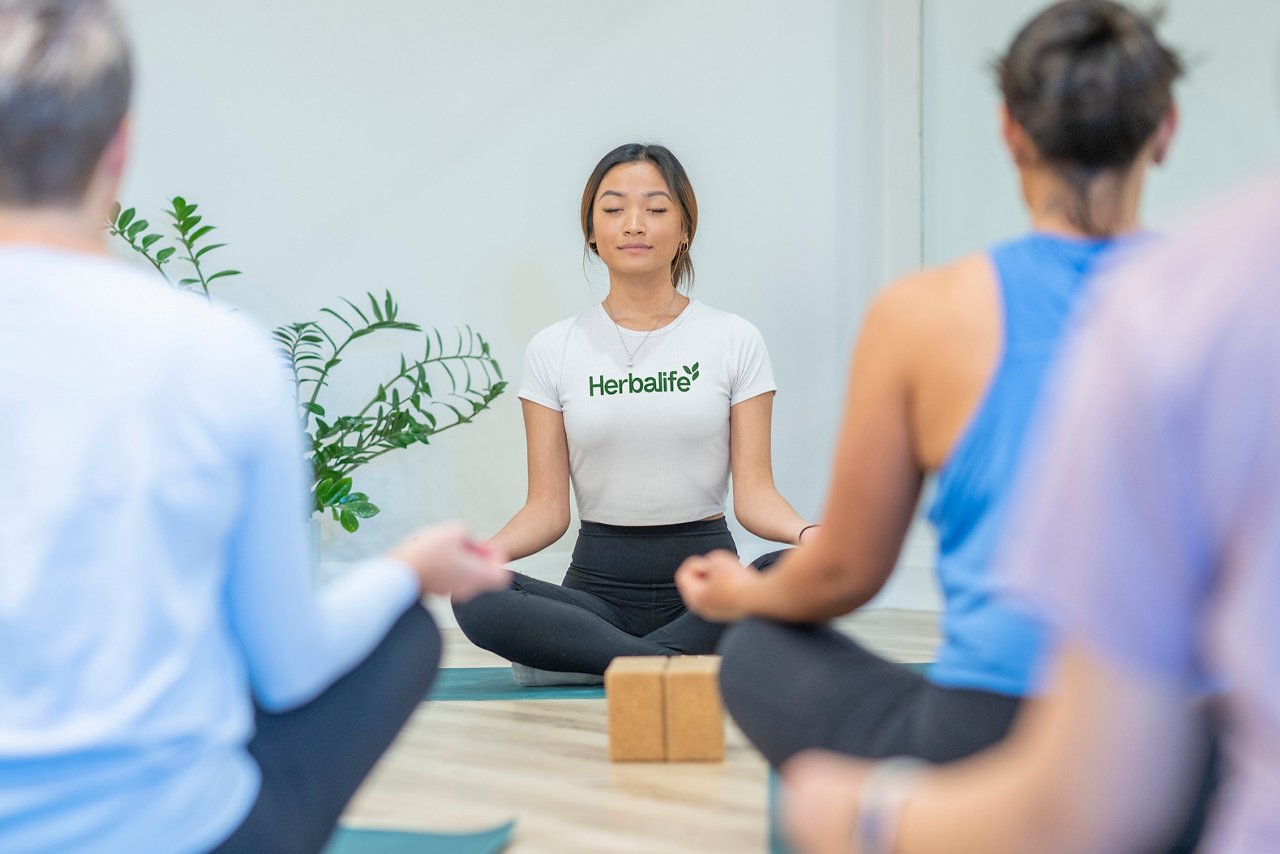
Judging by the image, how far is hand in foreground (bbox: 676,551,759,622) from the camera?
1.56 m

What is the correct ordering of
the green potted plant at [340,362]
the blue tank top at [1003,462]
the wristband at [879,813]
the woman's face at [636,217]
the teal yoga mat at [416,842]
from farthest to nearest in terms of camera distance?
the green potted plant at [340,362] → the woman's face at [636,217] → the teal yoga mat at [416,842] → the blue tank top at [1003,462] → the wristband at [879,813]

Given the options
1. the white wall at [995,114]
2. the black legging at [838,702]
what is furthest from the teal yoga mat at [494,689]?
the white wall at [995,114]

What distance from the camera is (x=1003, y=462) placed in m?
1.16

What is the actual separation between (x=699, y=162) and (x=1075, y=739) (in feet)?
12.9

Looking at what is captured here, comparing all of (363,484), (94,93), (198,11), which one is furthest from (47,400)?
(198,11)

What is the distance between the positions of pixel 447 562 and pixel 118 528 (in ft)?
1.46

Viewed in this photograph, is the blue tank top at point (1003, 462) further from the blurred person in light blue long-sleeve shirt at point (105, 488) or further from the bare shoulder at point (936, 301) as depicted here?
the blurred person in light blue long-sleeve shirt at point (105, 488)

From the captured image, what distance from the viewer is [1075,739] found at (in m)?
0.51

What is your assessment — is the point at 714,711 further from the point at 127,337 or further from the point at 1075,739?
the point at 1075,739

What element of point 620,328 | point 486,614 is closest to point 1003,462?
point 486,614

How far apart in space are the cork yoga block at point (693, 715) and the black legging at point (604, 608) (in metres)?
0.51

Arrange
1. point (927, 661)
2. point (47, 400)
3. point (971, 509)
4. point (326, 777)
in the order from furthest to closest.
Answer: point (927, 661) → point (326, 777) → point (971, 509) → point (47, 400)

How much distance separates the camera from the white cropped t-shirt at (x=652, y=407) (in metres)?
3.17

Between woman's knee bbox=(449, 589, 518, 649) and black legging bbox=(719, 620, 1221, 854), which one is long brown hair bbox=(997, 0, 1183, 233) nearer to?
black legging bbox=(719, 620, 1221, 854)
